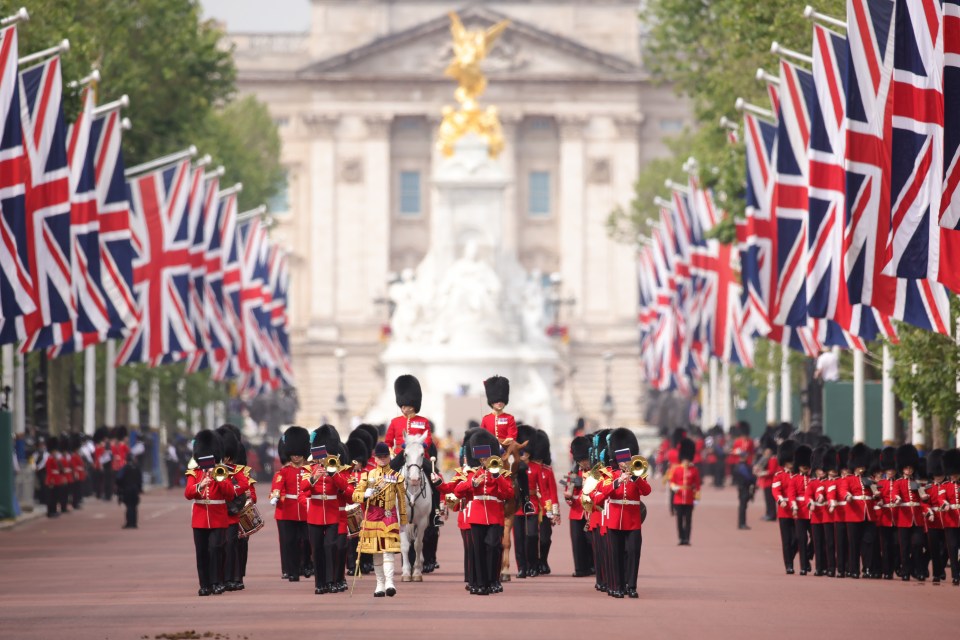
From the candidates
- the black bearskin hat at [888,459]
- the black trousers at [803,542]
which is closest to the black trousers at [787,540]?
the black trousers at [803,542]

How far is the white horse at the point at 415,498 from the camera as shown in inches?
1036

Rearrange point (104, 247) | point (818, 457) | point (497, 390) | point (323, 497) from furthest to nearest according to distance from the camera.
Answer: point (104, 247) < point (818, 457) < point (497, 390) < point (323, 497)

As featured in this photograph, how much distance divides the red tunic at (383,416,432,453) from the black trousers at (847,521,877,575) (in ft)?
19.8

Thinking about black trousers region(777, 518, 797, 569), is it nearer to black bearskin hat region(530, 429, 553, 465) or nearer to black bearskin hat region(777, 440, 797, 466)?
black bearskin hat region(777, 440, 797, 466)

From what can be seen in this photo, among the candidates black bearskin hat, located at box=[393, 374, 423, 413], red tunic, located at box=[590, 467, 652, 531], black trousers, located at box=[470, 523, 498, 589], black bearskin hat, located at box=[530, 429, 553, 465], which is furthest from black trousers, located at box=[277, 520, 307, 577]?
red tunic, located at box=[590, 467, 652, 531]

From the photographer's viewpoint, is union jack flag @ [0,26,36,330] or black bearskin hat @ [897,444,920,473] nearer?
black bearskin hat @ [897,444,920,473]

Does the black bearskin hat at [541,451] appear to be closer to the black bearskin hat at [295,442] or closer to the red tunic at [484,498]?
the red tunic at [484,498]

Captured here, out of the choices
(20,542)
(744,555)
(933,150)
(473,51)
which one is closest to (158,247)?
(20,542)

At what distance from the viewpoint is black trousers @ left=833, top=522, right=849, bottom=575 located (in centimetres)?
2975

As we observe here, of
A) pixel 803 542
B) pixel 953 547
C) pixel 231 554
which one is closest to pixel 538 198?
pixel 803 542

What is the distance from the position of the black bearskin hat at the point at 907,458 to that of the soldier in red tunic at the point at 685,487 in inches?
299

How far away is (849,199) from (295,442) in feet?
25.6

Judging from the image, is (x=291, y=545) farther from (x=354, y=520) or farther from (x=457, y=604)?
(x=457, y=604)

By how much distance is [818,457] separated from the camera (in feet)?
101
